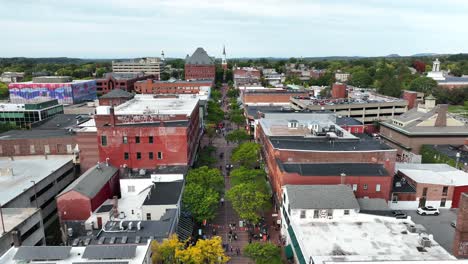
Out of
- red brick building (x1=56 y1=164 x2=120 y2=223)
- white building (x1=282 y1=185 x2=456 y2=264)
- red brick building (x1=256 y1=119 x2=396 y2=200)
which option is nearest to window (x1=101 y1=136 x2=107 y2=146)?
red brick building (x1=56 y1=164 x2=120 y2=223)

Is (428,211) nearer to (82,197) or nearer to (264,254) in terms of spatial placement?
(264,254)

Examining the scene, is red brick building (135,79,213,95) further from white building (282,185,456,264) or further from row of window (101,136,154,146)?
white building (282,185,456,264)

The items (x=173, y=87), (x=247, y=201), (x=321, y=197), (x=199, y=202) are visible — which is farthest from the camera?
(x=173, y=87)

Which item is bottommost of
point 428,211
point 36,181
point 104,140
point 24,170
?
point 428,211

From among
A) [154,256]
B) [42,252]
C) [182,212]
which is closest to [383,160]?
[182,212]

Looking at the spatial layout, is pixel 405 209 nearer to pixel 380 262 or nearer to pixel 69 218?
pixel 380 262

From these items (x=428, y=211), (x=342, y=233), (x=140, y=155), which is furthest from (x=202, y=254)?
(x=428, y=211)
